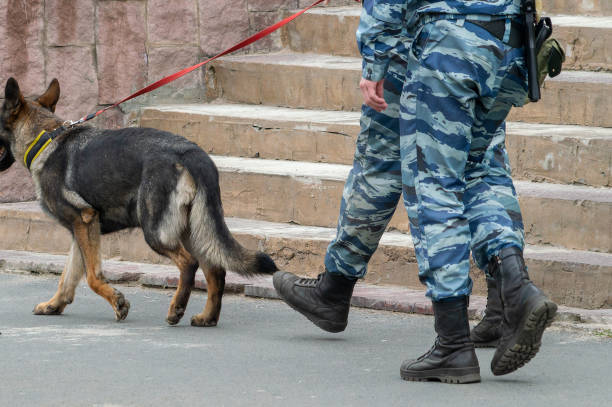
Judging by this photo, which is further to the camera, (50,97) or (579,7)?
(579,7)

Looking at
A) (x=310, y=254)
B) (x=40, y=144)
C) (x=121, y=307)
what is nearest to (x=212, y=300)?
(x=121, y=307)

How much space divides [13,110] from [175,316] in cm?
160

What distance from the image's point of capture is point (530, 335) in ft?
14.4

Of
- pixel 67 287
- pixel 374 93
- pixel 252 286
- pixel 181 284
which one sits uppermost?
pixel 374 93

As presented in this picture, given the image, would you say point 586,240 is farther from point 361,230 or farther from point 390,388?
point 390,388

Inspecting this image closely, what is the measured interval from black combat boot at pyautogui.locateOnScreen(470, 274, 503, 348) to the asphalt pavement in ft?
0.23

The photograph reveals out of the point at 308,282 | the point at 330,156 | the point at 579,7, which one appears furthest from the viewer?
the point at 579,7

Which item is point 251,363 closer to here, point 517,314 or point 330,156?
point 517,314

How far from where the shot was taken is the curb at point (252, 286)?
584 centimetres

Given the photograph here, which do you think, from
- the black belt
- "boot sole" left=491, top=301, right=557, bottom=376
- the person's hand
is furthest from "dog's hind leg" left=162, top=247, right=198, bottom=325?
the black belt

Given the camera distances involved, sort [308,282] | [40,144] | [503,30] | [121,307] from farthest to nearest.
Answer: [40,144]
[121,307]
[308,282]
[503,30]

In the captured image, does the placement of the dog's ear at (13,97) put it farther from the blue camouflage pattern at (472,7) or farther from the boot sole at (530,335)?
the boot sole at (530,335)

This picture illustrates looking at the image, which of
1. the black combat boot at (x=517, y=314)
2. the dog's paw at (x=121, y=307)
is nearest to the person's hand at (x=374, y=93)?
the black combat boot at (x=517, y=314)

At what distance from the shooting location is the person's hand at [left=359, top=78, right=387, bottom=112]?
15.4ft
